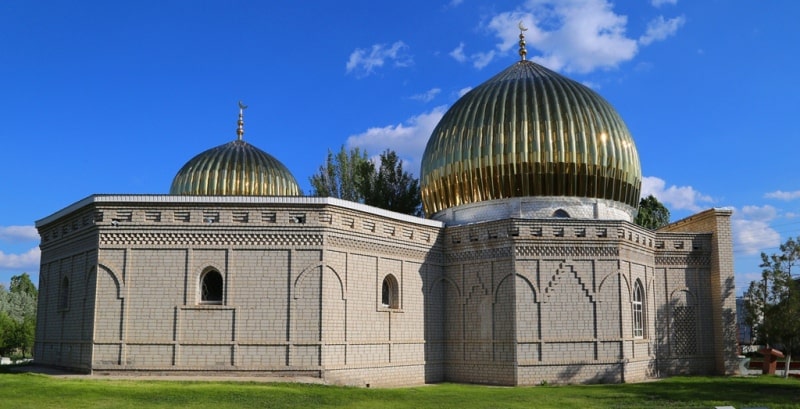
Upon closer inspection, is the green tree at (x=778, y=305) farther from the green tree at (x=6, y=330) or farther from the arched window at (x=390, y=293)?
the green tree at (x=6, y=330)

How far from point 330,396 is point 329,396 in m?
0.02

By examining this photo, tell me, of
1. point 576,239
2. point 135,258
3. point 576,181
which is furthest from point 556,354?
point 135,258

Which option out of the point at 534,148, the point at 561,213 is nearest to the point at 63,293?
the point at 534,148

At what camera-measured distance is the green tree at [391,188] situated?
3278 cm

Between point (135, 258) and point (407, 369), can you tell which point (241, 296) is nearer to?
point (135, 258)

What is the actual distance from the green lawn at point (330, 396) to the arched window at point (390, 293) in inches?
116

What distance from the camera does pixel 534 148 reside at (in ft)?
68.5

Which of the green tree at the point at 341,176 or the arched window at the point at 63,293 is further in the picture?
the green tree at the point at 341,176

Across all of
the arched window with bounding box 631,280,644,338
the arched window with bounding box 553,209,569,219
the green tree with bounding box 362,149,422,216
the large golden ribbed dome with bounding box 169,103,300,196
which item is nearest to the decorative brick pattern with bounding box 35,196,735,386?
the arched window with bounding box 631,280,644,338

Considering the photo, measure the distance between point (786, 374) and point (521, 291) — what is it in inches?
367

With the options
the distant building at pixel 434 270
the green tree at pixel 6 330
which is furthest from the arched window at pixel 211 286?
the green tree at pixel 6 330

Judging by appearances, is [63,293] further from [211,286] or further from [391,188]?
[391,188]

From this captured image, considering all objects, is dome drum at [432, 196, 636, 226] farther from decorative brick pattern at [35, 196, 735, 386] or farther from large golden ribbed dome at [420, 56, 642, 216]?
decorative brick pattern at [35, 196, 735, 386]

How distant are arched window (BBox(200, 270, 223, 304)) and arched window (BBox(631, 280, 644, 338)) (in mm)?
11461
